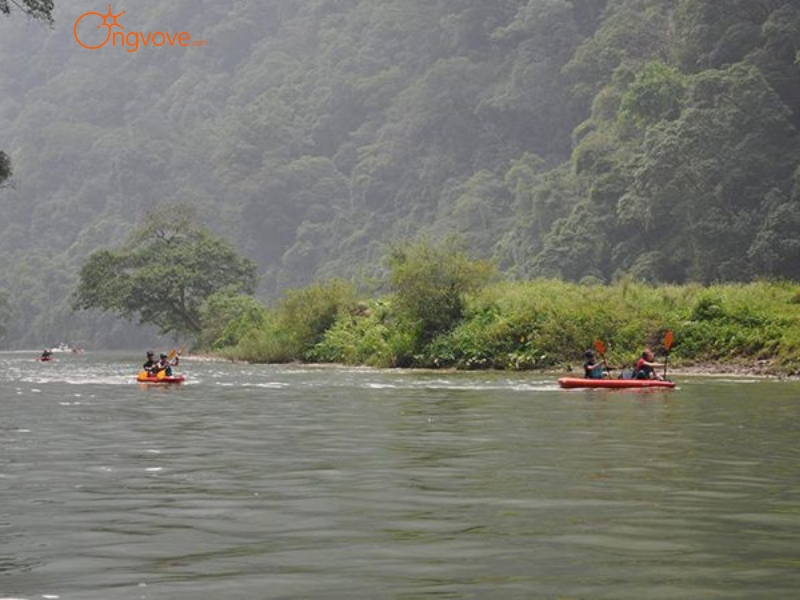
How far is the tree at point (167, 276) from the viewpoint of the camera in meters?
75.9

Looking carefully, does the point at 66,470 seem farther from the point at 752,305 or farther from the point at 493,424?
the point at 752,305

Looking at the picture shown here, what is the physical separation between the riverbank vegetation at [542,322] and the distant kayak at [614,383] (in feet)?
27.3

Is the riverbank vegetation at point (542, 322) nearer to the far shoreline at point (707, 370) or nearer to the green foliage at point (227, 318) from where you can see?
the far shoreline at point (707, 370)

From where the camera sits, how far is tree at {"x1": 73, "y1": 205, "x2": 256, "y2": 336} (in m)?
75.9

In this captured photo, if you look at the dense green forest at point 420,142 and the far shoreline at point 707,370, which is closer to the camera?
the far shoreline at point 707,370

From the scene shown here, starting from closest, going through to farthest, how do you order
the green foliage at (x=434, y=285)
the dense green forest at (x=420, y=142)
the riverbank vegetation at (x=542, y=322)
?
the riverbank vegetation at (x=542, y=322), the green foliage at (x=434, y=285), the dense green forest at (x=420, y=142)

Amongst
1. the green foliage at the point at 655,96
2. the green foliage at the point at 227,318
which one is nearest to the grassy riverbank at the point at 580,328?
the green foliage at the point at 227,318

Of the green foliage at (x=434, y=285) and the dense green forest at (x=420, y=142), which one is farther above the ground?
the dense green forest at (x=420, y=142)

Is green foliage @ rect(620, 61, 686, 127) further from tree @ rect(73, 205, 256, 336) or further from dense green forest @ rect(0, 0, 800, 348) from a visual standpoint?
tree @ rect(73, 205, 256, 336)

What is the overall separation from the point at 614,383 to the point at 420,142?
105895mm

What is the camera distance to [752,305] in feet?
136

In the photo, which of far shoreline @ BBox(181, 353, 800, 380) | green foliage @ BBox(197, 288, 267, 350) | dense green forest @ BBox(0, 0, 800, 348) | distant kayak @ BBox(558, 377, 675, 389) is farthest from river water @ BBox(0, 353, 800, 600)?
dense green forest @ BBox(0, 0, 800, 348)

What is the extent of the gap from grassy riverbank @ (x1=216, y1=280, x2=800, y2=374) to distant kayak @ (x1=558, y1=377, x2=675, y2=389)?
27.3ft

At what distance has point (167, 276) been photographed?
3009 inches
